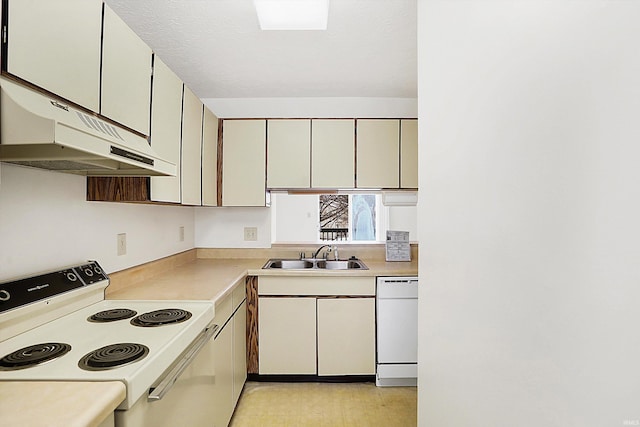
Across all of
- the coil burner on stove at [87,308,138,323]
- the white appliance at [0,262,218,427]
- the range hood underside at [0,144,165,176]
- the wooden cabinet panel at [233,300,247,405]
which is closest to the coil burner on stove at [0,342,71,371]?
the white appliance at [0,262,218,427]

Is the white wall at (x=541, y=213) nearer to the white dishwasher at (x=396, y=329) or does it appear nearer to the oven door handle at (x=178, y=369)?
the oven door handle at (x=178, y=369)

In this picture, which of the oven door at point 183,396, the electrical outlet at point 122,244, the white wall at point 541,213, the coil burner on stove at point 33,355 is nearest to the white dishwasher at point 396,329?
the oven door at point 183,396

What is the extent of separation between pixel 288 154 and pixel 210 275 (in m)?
1.16

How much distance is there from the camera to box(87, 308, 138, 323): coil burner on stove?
1.41 m

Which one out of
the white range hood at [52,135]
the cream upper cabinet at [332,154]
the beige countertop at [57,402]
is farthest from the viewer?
the cream upper cabinet at [332,154]

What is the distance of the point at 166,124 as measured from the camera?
6.31 ft

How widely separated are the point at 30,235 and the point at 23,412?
830 millimetres

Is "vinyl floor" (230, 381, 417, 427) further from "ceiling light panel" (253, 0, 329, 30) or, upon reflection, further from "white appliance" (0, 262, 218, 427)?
"ceiling light panel" (253, 0, 329, 30)

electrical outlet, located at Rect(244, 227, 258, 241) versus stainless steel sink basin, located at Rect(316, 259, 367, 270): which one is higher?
electrical outlet, located at Rect(244, 227, 258, 241)

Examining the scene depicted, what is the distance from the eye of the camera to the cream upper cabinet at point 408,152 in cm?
300

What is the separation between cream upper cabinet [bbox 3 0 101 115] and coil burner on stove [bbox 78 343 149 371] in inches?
31.2

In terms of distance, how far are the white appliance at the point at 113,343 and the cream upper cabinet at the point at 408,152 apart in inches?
76.7

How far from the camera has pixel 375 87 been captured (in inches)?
118

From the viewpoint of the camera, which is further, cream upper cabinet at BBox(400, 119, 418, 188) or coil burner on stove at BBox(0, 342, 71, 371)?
cream upper cabinet at BBox(400, 119, 418, 188)
